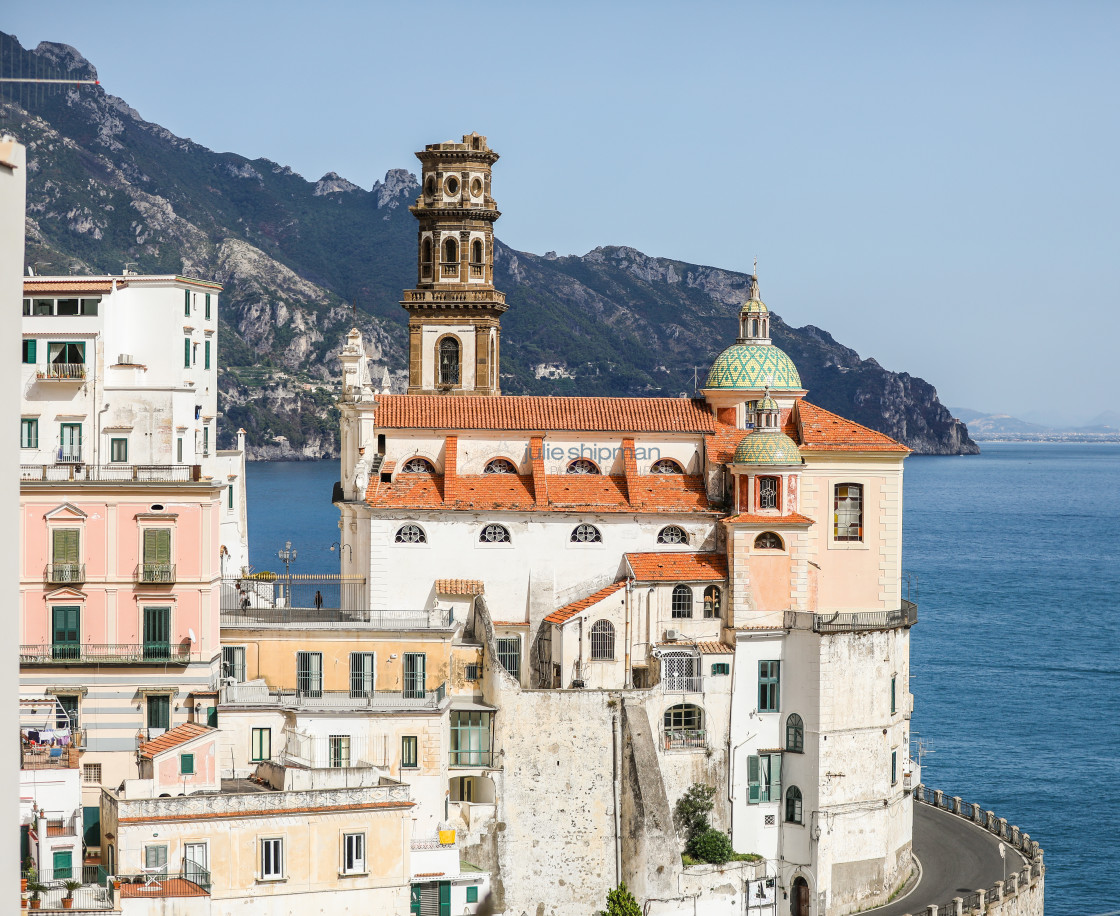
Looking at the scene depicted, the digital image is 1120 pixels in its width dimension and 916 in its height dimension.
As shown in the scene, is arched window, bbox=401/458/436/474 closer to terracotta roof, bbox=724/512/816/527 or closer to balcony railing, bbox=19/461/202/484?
balcony railing, bbox=19/461/202/484

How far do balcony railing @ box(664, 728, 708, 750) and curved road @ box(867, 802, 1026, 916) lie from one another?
9511 mm

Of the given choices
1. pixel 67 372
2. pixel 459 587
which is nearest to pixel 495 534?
pixel 459 587

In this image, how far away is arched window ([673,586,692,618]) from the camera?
202 feet

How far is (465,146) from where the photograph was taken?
79.8 metres

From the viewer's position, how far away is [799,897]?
6028 cm

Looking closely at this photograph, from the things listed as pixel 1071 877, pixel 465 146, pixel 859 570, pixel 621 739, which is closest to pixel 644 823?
pixel 621 739

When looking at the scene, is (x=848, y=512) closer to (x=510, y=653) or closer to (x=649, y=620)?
(x=649, y=620)

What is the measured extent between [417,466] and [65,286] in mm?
15396

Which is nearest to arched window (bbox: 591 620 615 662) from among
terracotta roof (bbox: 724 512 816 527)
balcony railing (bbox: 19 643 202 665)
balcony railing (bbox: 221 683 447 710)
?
terracotta roof (bbox: 724 512 816 527)

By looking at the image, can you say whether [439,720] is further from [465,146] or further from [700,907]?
[465,146]

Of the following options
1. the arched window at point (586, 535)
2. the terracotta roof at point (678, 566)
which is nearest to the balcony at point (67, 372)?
the arched window at point (586, 535)

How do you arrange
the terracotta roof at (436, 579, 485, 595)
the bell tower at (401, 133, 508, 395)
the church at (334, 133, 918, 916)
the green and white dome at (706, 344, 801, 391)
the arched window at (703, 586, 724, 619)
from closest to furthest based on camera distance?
the church at (334, 133, 918, 916) → the terracotta roof at (436, 579, 485, 595) → the arched window at (703, 586, 724, 619) → the green and white dome at (706, 344, 801, 391) → the bell tower at (401, 133, 508, 395)

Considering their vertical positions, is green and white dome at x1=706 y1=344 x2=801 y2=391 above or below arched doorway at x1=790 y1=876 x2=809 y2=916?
above

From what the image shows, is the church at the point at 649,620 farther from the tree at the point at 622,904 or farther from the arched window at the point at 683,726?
the tree at the point at 622,904
